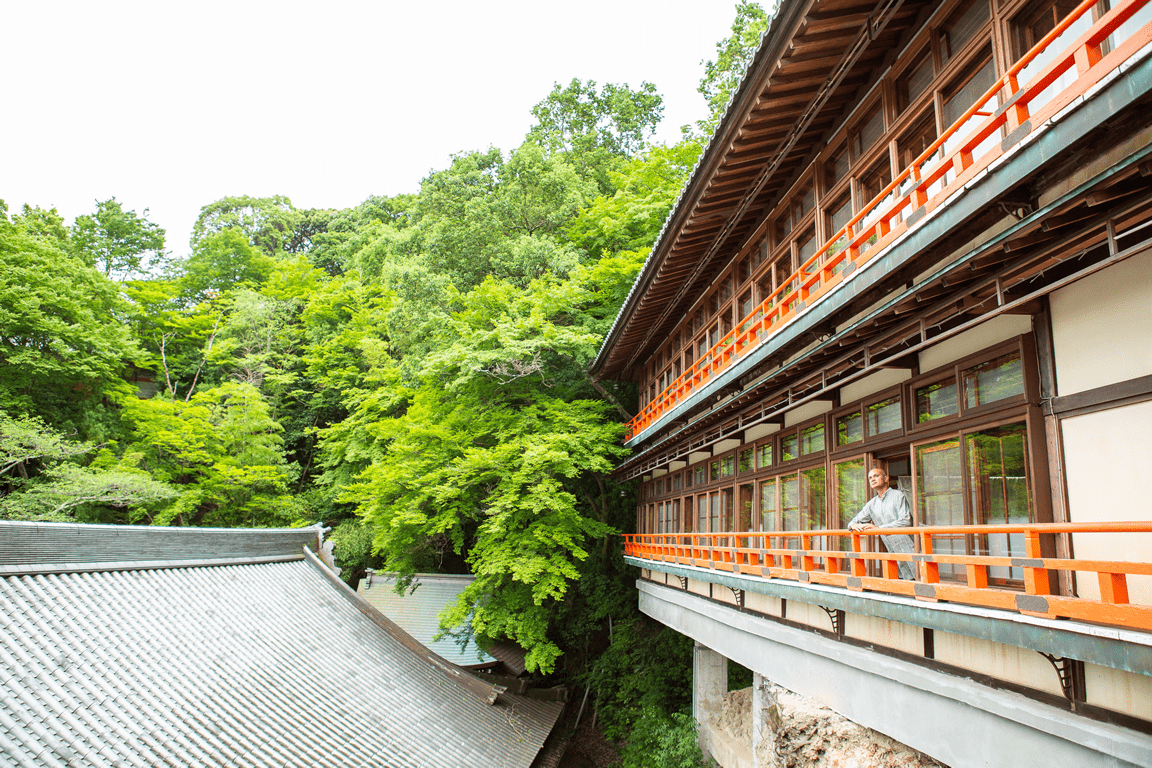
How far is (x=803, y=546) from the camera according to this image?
8984 mm

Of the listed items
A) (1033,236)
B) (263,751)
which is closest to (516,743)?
(263,751)

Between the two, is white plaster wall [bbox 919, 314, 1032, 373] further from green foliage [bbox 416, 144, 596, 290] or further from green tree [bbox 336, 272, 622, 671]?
green foliage [bbox 416, 144, 596, 290]

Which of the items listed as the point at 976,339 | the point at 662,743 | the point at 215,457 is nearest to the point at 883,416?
the point at 976,339

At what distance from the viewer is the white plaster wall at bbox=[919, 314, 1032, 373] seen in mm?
5223

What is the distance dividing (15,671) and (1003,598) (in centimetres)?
1292

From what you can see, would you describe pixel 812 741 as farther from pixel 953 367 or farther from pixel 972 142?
pixel 972 142

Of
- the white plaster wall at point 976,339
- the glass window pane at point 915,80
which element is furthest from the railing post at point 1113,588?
the glass window pane at point 915,80

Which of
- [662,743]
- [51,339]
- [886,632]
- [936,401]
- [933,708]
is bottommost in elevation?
[662,743]

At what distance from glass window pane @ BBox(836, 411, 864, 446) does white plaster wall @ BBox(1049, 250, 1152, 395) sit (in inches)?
121

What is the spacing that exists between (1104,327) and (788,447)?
5.81m

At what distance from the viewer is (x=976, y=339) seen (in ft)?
18.7

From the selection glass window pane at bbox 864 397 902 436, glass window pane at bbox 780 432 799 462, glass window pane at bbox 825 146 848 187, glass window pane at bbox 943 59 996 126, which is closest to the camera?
glass window pane at bbox 943 59 996 126

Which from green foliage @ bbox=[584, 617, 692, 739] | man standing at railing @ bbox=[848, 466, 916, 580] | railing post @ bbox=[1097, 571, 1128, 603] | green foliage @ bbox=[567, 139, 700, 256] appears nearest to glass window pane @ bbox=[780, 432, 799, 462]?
man standing at railing @ bbox=[848, 466, 916, 580]

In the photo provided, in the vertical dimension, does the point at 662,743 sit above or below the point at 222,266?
below
